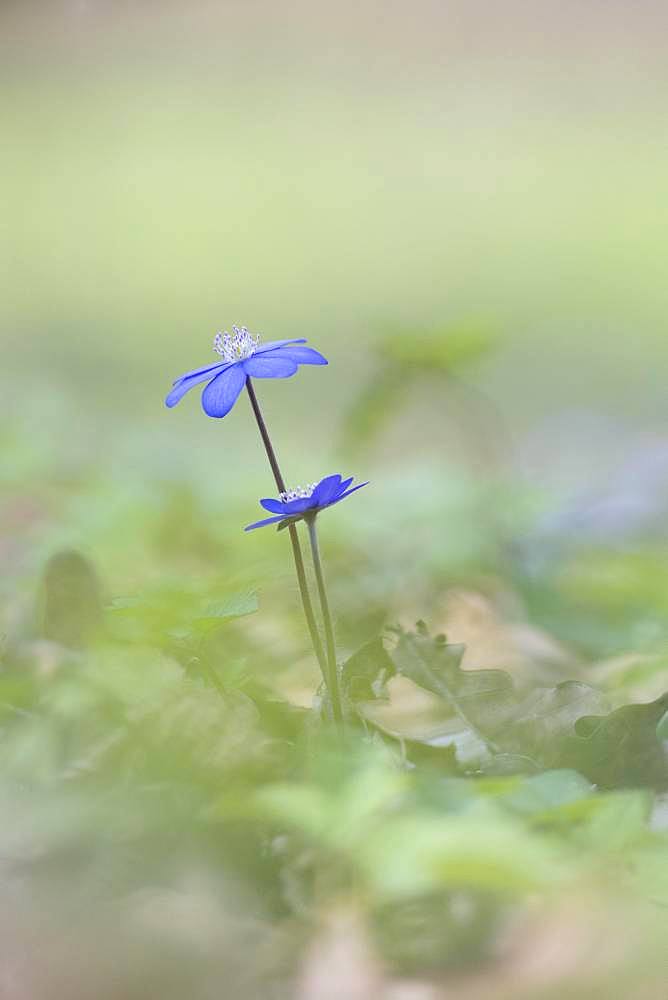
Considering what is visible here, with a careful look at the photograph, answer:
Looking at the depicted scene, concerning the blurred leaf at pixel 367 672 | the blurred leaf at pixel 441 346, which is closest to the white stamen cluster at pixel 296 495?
the blurred leaf at pixel 367 672

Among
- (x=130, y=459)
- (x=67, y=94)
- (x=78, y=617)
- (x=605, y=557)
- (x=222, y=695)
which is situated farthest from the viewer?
(x=67, y=94)

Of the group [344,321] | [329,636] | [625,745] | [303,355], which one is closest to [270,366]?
[303,355]

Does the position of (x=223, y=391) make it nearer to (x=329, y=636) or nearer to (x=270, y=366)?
(x=270, y=366)

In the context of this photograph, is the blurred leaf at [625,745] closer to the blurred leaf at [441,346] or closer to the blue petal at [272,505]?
the blue petal at [272,505]

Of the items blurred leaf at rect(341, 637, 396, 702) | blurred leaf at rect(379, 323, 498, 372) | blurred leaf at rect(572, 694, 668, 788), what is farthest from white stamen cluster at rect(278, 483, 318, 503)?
blurred leaf at rect(379, 323, 498, 372)

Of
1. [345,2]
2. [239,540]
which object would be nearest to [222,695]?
[239,540]

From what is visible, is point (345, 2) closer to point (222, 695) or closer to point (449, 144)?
point (449, 144)
